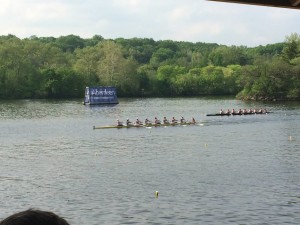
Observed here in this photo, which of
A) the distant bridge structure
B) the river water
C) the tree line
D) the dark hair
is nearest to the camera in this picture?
the dark hair

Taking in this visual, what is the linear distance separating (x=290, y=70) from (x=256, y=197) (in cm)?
10062

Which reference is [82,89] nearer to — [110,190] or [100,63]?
[100,63]

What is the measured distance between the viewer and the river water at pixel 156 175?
21.3 metres

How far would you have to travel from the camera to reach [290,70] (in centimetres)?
11912

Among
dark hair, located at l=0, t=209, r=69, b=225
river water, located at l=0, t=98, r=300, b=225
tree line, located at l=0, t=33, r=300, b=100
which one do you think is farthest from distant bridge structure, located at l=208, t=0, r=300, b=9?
tree line, located at l=0, t=33, r=300, b=100

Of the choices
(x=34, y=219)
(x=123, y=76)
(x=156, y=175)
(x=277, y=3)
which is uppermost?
(x=123, y=76)

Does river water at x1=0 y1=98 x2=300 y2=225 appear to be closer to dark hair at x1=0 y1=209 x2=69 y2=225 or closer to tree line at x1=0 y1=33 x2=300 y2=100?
dark hair at x1=0 y1=209 x2=69 y2=225

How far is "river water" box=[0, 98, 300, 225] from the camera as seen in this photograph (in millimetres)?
21312

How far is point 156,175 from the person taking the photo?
95.6 feet

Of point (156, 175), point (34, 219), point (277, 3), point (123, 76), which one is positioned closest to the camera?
point (34, 219)

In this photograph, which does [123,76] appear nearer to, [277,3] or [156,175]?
[156,175]

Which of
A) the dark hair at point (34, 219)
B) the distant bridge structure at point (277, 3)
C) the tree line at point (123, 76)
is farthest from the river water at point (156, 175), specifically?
the tree line at point (123, 76)

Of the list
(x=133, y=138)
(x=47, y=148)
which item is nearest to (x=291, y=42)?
(x=133, y=138)

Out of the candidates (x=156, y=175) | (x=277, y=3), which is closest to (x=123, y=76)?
(x=156, y=175)
